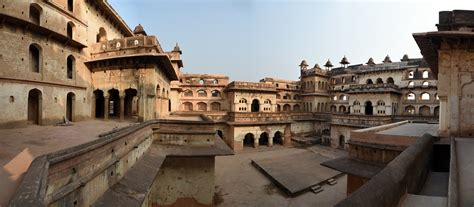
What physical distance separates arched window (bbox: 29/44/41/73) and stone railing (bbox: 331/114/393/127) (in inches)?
1029

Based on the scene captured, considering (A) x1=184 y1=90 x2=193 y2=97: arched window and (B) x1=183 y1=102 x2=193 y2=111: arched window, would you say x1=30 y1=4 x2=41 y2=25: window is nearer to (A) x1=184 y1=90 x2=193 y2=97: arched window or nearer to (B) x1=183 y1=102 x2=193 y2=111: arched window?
(A) x1=184 y1=90 x2=193 y2=97: arched window

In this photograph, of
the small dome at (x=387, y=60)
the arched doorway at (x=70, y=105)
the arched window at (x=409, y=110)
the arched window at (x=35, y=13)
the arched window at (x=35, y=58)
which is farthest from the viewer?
the small dome at (x=387, y=60)

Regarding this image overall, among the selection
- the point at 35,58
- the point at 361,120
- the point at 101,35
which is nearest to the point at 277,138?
the point at 361,120

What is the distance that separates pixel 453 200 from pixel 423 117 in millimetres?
26990

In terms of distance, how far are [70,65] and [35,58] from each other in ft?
7.47

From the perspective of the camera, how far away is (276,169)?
17188 mm

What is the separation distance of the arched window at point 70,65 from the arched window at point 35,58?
1.83 metres

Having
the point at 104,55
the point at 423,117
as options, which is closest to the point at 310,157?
the point at 423,117

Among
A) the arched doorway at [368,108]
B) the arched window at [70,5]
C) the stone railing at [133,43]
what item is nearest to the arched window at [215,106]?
the arched doorway at [368,108]

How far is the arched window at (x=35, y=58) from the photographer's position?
11172 millimetres

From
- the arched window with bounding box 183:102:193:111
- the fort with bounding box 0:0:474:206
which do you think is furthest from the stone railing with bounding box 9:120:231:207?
the arched window with bounding box 183:102:193:111

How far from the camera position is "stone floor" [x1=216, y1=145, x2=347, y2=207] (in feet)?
40.4

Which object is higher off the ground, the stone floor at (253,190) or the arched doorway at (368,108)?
the arched doorway at (368,108)

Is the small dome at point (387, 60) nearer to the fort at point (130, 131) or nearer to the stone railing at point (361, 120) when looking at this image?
the stone railing at point (361, 120)
